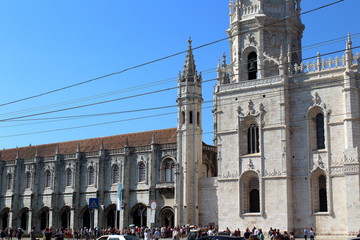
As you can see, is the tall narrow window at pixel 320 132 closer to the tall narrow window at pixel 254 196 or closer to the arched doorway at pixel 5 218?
the tall narrow window at pixel 254 196

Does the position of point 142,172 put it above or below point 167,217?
above

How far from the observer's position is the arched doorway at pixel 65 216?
60.9 m

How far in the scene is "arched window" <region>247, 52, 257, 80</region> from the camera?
141 feet

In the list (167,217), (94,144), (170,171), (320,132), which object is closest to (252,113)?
(320,132)

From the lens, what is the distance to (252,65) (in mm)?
43250

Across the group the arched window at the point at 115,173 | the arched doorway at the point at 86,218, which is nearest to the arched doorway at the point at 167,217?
the arched window at the point at 115,173

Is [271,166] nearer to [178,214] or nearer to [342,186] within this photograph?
[342,186]

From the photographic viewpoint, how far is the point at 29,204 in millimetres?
64062

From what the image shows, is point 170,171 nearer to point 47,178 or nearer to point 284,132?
point 284,132

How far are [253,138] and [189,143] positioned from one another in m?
9.53

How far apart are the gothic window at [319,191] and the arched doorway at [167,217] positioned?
16516 millimetres

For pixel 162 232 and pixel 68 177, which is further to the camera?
pixel 68 177

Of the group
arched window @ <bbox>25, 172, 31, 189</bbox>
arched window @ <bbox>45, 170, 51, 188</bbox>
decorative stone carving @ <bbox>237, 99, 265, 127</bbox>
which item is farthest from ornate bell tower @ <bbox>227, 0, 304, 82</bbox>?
arched window @ <bbox>25, 172, 31, 189</bbox>

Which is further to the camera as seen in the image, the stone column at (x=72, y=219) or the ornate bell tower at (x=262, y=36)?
the stone column at (x=72, y=219)
